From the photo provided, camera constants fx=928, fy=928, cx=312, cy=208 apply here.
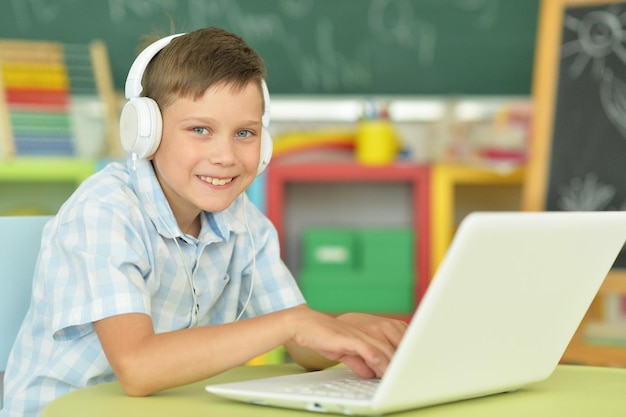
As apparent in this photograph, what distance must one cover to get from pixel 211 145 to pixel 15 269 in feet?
0.98

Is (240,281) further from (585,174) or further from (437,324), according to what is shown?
(585,174)

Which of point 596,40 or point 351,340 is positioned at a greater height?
point 596,40

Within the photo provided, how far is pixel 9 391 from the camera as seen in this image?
3.91 ft

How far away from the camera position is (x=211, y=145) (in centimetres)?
120

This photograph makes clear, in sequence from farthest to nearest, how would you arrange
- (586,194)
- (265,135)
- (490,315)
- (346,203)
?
1. (346,203)
2. (586,194)
3. (265,135)
4. (490,315)

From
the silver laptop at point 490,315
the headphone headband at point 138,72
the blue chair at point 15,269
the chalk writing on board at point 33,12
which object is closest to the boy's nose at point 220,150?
the headphone headband at point 138,72

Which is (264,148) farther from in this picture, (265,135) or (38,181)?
(38,181)

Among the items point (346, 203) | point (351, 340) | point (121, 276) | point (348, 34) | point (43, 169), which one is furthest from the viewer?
point (346, 203)

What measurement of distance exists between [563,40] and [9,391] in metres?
2.03

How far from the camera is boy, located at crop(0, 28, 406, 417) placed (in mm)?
941

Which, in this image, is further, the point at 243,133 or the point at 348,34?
the point at 348,34

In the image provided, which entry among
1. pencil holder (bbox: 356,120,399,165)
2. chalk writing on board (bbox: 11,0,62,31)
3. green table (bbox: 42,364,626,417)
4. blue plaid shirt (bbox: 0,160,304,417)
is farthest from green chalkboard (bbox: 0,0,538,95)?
green table (bbox: 42,364,626,417)

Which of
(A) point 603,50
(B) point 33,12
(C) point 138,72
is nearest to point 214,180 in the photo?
(C) point 138,72

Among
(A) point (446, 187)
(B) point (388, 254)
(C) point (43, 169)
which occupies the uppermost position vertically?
(C) point (43, 169)
